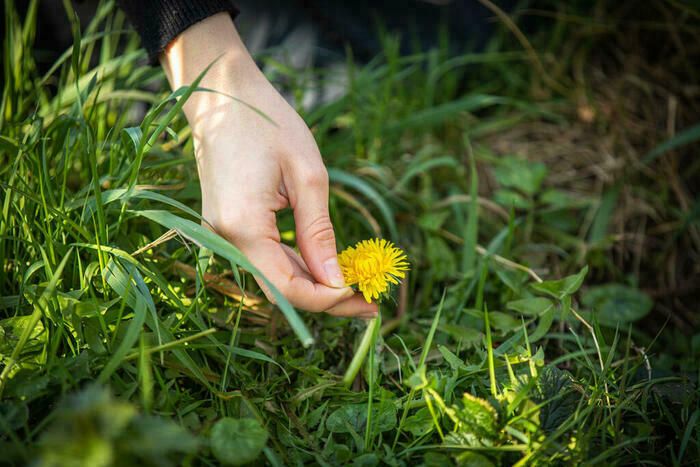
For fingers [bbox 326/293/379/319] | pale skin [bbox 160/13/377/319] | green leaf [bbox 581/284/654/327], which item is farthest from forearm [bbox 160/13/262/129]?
green leaf [bbox 581/284/654/327]

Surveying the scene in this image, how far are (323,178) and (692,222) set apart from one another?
1256 millimetres

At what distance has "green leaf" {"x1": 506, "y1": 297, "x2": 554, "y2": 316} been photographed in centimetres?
111

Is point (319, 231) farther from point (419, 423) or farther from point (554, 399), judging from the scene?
point (554, 399)

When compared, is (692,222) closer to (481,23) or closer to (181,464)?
(481,23)

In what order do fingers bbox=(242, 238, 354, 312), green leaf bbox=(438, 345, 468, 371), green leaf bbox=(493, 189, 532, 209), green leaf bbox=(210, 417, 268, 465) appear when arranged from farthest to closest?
green leaf bbox=(493, 189, 532, 209)
green leaf bbox=(438, 345, 468, 371)
fingers bbox=(242, 238, 354, 312)
green leaf bbox=(210, 417, 268, 465)

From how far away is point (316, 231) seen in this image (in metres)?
0.89

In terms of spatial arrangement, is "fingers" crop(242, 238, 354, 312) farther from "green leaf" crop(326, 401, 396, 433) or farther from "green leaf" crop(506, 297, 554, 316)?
"green leaf" crop(506, 297, 554, 316)

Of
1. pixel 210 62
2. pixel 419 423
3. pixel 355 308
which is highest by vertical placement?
pixel 210 62

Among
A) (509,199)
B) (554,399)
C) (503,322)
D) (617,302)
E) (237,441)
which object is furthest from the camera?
(509,199)

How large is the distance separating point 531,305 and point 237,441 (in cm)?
68

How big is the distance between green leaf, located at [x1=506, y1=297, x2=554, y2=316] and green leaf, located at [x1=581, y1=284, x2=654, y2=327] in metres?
0.25

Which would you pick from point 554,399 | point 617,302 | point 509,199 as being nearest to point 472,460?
point 554,399

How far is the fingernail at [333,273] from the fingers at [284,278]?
2 centimetres

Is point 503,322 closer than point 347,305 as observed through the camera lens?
No
